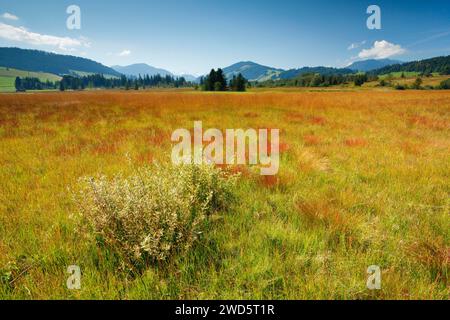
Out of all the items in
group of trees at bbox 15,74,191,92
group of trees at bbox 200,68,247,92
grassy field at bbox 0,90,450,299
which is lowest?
grassy field at bbox 0,90,450,299

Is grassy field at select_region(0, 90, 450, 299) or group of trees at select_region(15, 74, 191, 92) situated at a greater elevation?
group of trees at select_region(15, 74, 191, 92)

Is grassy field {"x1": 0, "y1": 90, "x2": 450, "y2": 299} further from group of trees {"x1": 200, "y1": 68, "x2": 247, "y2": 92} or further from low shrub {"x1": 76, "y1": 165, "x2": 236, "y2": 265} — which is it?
group of trees {"x1": 200, "y1": 68, "x2": 247, "y2": 92}

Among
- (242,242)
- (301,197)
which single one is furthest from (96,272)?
(301,197)

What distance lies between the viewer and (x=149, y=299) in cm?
210

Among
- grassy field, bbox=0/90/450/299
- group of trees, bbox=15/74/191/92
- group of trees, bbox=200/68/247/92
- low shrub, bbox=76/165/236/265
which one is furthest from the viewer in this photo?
group of trees, bbox=15/74/191/92

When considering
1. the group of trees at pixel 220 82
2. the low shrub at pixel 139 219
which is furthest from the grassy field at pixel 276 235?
the group of trees at pixel 220 82

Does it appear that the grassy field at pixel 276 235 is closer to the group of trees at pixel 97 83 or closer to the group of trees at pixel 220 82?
the group of trees at pixel 220 82

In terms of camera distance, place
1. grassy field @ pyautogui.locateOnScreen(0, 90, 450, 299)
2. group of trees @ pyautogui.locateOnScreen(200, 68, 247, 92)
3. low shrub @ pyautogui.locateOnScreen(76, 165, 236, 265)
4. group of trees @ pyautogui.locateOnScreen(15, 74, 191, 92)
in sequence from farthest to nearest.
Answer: group of trees @ pyautogui.locateOnScreen(15, 74, 191, 92)
group of trees @ pyautogui.locateOnScreen(200, 68, 247, 92)
low shrub @ pyautogui.locateOnScreen(76, 165, 236, 265)
grassy field @ pyautogui.locateOnScreen(0, 90, 450, 299)

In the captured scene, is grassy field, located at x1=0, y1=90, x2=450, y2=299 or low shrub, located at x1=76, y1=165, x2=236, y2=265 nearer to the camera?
grassy field, located at x1=0, y1=90, x2=450, y2=299

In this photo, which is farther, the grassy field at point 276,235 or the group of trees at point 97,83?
the group of trees at point 97,83

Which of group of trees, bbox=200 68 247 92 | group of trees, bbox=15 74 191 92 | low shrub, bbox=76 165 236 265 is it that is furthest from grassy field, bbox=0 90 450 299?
group of trees, bbox=15 74 191 92

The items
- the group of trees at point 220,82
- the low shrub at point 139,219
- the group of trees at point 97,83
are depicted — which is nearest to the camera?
the low shrub at point 139,219
